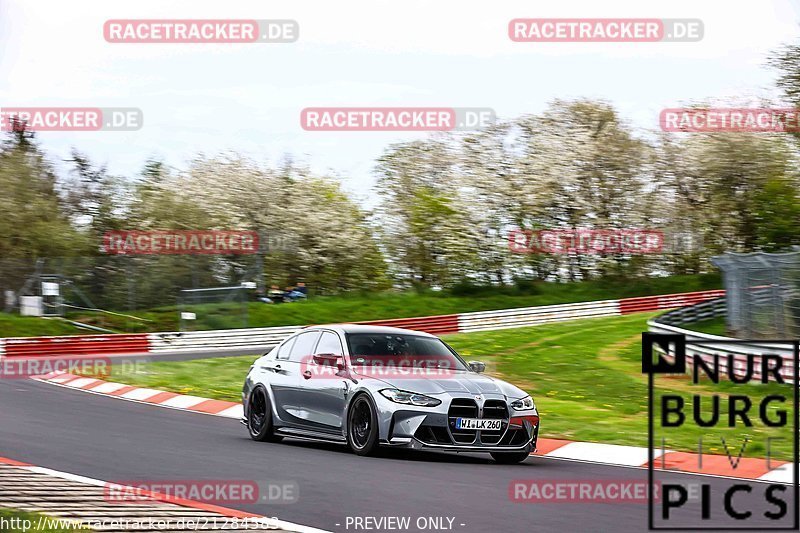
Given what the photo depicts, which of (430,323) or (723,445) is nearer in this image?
(723,445)

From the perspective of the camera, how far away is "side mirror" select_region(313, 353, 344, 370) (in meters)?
12.4

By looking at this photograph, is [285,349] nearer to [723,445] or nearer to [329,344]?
[329,344]

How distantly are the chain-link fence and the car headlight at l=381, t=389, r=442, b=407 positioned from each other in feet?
36.6

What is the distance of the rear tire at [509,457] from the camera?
11.9m

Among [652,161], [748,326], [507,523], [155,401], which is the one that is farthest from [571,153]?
[507,523]

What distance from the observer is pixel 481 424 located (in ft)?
37.7

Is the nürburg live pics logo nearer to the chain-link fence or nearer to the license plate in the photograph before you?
the chain-link fence

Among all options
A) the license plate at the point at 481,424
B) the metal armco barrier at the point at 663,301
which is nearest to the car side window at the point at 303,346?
the license plate at the point at 481,424

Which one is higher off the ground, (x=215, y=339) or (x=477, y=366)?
Answer: (x=477, y=366)

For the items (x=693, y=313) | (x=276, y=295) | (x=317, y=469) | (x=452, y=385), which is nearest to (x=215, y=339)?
(x=276, y=295)

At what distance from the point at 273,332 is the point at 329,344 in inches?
920

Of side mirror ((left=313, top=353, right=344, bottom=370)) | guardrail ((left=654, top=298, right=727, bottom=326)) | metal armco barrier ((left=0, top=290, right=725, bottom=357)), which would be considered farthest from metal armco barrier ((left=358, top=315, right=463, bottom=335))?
side mirror ((left=313, top=353, right=344, bottom=370))

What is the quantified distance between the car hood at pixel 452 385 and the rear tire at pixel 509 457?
60 centimetres

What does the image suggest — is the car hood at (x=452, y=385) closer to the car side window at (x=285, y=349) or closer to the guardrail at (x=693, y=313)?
the car side window at (x=285, y=349)
